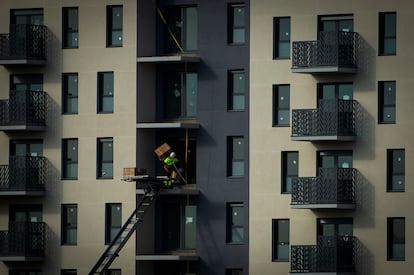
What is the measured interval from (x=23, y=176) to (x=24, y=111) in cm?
254

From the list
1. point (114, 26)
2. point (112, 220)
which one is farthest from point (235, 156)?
point (114, 26)

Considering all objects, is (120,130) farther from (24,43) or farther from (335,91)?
(335,91)

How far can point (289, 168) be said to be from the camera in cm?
7212

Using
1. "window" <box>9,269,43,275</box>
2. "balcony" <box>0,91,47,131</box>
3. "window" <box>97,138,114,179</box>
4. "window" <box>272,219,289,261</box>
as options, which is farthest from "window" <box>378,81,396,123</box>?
"window" <box>9,269,43,275</box>

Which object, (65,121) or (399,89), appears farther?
(65,121)

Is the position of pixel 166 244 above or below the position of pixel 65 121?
below

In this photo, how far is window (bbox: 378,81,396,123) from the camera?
70.6 m

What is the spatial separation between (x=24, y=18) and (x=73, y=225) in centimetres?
849

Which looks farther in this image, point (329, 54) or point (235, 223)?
point (235, 223)

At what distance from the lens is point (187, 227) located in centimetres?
7381

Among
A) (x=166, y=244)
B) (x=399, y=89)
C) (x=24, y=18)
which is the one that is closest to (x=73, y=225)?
(x=166, y=244)

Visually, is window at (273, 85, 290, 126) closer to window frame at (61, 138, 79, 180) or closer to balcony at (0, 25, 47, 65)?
window frame at (61, 138, 79, 180)

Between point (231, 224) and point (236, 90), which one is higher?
point (236, 90)

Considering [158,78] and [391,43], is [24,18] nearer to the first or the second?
[158,78]
